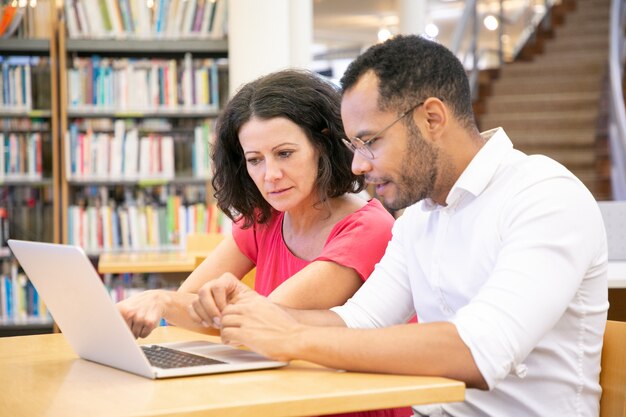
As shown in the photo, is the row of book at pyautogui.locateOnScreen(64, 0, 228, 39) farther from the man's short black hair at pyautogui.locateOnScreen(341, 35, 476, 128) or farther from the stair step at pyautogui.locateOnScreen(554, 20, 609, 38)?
the stair step at pyautogui.locateOnScreen(554, 20, 609, 38)

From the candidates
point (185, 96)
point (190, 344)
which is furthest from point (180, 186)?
point (190, 344)

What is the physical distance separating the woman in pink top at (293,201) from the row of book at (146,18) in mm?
3470

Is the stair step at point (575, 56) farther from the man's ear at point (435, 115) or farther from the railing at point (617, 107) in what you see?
the man's ear at point (435, 115)

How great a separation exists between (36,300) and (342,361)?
449cm

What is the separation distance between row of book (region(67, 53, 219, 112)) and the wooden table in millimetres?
4134

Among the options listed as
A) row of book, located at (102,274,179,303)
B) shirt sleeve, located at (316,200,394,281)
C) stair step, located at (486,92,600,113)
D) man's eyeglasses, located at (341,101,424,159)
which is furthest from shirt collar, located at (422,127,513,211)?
stair step, located at (486,92,600,113)

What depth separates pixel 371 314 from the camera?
1.68 meters

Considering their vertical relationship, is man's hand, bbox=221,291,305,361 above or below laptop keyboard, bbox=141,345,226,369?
above

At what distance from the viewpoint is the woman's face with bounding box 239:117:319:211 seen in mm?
Answer: 1912

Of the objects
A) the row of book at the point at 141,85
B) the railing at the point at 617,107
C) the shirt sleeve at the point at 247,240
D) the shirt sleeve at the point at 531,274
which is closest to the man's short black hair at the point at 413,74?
the shirt sleeve at the point at 531,274

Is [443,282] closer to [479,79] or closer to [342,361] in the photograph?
[342,361]

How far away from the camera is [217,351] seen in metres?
1.56

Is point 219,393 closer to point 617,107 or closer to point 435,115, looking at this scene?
point 435,115

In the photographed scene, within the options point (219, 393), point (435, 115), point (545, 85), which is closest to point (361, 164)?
point (435, 115)
